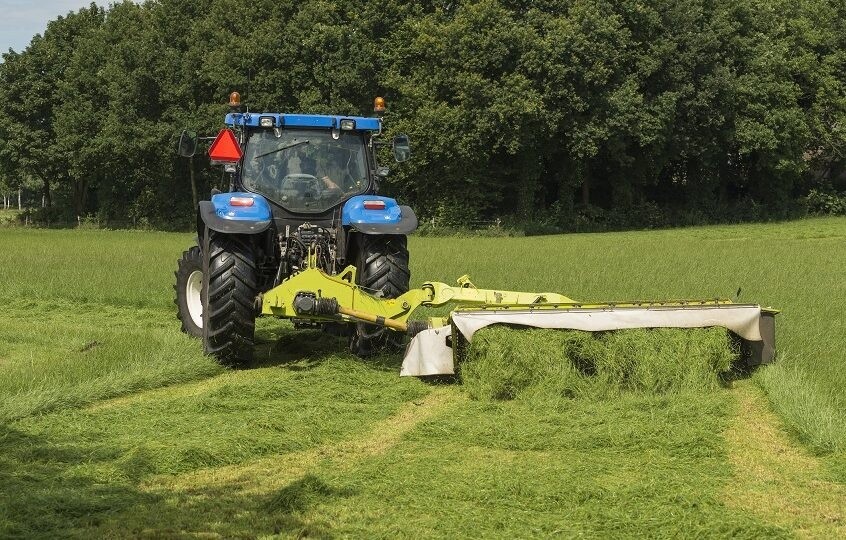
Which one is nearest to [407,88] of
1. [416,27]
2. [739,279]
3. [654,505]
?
[416,27]

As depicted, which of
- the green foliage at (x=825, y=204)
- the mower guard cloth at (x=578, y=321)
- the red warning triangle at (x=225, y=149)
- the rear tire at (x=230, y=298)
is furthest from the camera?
the green foliage at (x=825, y=204)

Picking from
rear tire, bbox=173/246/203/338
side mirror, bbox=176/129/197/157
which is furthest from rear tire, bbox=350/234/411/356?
rear tire, bbox=173/246/203/338

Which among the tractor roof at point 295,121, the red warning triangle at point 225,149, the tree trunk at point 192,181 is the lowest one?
the tree trunk at point 192,181

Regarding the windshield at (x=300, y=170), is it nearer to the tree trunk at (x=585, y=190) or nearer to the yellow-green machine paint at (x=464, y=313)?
the yellow-green machine paint at (x=464, y=313)

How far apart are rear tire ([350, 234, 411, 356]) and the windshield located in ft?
2.44

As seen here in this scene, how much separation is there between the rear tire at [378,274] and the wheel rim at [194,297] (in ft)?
6.58

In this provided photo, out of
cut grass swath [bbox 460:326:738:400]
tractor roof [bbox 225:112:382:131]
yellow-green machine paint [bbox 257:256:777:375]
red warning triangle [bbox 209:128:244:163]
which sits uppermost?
tractor roof [bbox 225:112:382:131]

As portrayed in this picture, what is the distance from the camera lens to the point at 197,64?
41.4 meters

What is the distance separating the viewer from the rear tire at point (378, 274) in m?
9.16

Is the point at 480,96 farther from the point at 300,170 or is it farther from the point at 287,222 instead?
the point at 287,222

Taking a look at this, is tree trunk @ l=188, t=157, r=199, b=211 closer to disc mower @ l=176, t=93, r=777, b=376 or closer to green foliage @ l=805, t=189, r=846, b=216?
green foliage @ l=805, t=189, r=846, b=216

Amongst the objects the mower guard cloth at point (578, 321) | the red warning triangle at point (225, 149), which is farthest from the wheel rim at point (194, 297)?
the mower guard cloth at point (578, 321)

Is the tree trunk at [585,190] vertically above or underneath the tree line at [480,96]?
underneath

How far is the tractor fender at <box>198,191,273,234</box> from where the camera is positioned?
8938mm
